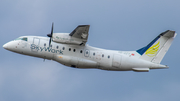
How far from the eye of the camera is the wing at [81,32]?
28.8 meters

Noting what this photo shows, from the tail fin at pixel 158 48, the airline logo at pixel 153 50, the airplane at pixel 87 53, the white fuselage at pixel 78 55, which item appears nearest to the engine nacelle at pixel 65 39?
the airplane at pixel 87 53

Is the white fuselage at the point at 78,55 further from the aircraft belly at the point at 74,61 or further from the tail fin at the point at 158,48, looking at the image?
the tail fin at the point at 158,48

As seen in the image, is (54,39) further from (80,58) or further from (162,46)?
(162,46)

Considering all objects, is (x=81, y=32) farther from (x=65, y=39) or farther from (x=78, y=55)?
(x=78, y=55)

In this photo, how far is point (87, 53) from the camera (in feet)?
101

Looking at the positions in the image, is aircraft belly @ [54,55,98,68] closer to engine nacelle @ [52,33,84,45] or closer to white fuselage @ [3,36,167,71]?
white fuselage @ [3,36,167,71]

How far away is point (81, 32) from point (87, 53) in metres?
2.68

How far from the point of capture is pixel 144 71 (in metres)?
30.8

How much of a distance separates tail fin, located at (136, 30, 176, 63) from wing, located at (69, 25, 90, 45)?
6569 mm

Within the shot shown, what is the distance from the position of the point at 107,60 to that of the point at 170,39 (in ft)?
23.8

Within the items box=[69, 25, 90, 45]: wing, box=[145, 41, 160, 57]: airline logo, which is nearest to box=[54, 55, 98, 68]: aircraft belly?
box=[69, 25, 90, 45]: wing

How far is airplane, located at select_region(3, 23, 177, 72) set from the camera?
30500 mm

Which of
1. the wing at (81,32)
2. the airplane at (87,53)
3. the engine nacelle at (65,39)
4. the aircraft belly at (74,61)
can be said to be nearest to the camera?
the wing at (81,32)

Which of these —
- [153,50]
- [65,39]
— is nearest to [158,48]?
[153,50]
